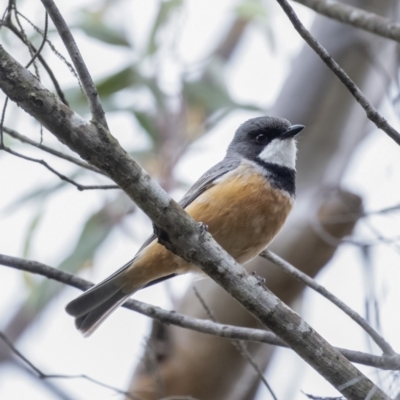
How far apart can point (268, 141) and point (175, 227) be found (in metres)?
2.27

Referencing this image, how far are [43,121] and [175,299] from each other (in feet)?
10.7

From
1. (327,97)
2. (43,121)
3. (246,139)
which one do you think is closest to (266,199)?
(246,139)

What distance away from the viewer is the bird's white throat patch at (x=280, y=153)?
491 cm

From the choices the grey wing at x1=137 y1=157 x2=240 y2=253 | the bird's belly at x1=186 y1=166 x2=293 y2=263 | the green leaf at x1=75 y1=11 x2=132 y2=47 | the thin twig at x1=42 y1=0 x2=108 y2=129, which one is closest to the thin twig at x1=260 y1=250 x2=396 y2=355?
the bird's belly at x1=186 y1=166 x2=293 y2=263

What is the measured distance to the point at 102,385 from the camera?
3.76 metres

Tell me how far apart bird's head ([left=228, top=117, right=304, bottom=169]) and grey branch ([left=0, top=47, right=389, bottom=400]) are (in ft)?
6.11

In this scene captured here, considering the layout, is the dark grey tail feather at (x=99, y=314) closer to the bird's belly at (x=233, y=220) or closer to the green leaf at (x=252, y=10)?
the bird's belly at (x=233, y=220)

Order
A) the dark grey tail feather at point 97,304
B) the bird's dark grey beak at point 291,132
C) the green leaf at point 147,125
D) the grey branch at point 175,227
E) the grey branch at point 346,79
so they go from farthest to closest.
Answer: the green leaf at point 147,125 → the bird's dark grey beak at point 291,132 → the dark grey tail feather at point 97,304 → the grey branch at point 346,79 → the grey branch at point 175,227

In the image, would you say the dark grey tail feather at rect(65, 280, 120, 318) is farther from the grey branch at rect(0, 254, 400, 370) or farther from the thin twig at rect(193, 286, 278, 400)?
the thin twig at rect(193, 286, 278, 400)

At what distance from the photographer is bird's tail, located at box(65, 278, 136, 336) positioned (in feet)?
15.1

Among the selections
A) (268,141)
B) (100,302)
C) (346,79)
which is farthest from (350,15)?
(100,302)

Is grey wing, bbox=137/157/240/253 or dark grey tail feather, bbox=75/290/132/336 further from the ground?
grey wing, bbox=137/157/240/253

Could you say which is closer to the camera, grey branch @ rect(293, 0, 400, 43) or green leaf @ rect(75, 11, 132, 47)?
grey branch @ rect(293, 0, 400, 43)

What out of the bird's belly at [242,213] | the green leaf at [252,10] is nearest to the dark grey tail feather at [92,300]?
the bird's belly at [242,213]
